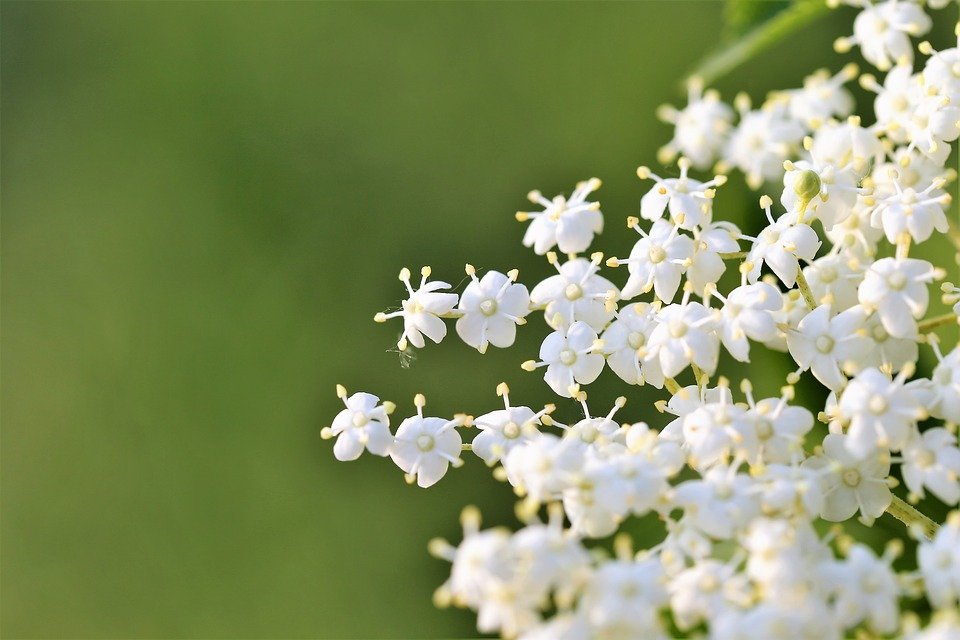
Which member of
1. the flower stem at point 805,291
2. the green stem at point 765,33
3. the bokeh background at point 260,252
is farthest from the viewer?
the bokeh background at point 260,252

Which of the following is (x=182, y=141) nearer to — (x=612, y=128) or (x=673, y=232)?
(x=612, y=128)

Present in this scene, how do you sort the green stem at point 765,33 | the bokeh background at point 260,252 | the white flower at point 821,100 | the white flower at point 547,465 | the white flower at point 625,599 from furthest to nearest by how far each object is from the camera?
1. the bokeh background at point 260,252
2. the white flower at point 821,100
3. the green stem at point 765,33
4. the white flower at point 547,465
5. the white flower at point 625,599

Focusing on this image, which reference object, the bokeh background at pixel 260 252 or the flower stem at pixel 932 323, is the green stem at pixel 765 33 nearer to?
the flower stem at pixel 932 323

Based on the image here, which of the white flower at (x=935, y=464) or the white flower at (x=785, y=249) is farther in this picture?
the white flower at (x=785, y=249)

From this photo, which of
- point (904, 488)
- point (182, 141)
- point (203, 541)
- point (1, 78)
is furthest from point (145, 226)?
point (904, 488)

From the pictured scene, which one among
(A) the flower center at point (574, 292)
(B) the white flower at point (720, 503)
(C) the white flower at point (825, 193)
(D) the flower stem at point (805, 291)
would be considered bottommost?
(B) the white flower at point (720, 503)

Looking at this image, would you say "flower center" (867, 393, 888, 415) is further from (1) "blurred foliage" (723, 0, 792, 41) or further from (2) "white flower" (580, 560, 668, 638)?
(1) "blurred foliage" (723, 0, 792, 41)

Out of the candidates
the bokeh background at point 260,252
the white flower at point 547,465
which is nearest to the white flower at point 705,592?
the white flower at point 547,465

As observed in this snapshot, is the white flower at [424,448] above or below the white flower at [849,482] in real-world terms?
above

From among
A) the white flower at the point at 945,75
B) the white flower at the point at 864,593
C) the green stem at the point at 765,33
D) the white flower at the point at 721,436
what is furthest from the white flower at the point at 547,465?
the green stem at the point at 765,33

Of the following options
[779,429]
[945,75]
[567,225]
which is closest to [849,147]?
[945,75]
